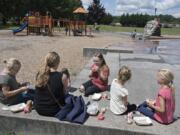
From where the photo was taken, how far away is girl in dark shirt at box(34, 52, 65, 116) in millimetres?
5141

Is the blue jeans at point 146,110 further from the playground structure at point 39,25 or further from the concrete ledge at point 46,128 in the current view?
the playground structure at point 39,25

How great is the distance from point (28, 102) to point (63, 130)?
77 cm

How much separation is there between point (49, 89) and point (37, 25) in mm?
24508

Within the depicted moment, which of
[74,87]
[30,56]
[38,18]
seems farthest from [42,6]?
[74,87]

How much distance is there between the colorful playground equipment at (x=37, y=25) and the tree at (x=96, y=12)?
196 feet

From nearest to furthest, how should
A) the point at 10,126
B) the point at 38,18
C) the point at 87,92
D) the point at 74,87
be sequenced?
the point at 10,126 < the point at 87,92 < the point at 74,87 < the point at 38,18

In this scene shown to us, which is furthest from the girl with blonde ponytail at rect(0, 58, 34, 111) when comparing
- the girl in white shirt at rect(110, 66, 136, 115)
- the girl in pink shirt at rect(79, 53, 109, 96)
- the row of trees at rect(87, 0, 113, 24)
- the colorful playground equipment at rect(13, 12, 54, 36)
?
the row of trees at rect(87, 0, 113, 24)

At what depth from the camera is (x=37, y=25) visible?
1147 inches

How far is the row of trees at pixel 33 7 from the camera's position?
186ft

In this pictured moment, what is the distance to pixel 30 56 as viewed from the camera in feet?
47.9

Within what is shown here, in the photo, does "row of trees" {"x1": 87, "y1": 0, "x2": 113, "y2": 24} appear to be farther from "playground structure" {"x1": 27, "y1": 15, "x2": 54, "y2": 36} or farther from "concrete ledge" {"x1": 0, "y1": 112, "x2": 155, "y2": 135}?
"concrete ledge" {"x1": 0, "y1": 112, "x2": 155, "y2": 135}

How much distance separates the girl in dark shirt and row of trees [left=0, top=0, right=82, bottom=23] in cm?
5184

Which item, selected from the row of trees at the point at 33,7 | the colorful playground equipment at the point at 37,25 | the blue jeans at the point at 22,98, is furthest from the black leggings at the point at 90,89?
the row of trees at the point at 33,7

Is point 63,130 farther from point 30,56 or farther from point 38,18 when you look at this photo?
point 38,18
